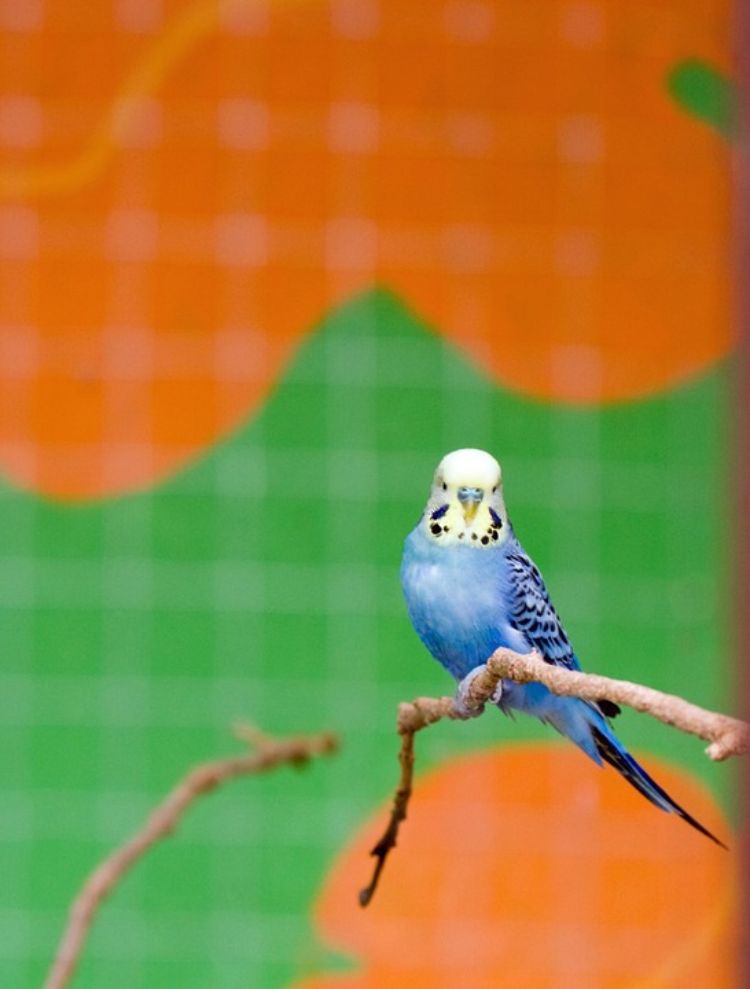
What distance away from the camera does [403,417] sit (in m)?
1.57

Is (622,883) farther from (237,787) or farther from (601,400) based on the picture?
(601,400)

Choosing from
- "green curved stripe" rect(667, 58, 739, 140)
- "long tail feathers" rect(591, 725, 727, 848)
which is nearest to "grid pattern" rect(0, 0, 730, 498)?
"green curved stripe" rect(667, 58, 739, 140)

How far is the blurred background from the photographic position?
1751 millimetres

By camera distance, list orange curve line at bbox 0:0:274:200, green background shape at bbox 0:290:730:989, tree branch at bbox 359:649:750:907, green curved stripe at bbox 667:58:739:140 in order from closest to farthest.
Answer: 1. tree branch at bbox 359:649:750:907
2. green curved stripe at bbox 667:58:739:140
3. green background shape at bbox 0:290:730:989
4. orange curve line at bbox 0:0:274:200

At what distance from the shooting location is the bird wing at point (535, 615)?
0.59 metres

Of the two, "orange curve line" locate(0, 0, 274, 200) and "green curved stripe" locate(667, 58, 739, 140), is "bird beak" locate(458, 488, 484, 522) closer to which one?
"green curved stripe" locate(667, 58, 739, 140)

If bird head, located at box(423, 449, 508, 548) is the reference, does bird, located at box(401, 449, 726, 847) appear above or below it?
below

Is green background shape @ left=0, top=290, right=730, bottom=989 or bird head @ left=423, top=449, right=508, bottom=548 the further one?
→ green background shape @ left=0, top=290, right=730, bottom=989

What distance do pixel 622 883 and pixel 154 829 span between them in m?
1.24

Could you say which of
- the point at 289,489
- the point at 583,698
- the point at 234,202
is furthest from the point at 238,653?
the point at 583,698

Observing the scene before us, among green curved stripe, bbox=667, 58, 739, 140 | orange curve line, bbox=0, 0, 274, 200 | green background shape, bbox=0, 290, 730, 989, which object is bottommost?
green background shape, bbox=0, 290, 730, 989

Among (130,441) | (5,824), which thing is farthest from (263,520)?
(5,824)

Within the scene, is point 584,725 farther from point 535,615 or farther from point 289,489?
point 289,489

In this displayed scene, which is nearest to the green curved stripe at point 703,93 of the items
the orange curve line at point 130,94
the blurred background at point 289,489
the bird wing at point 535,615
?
the bird wing at point 535,615
